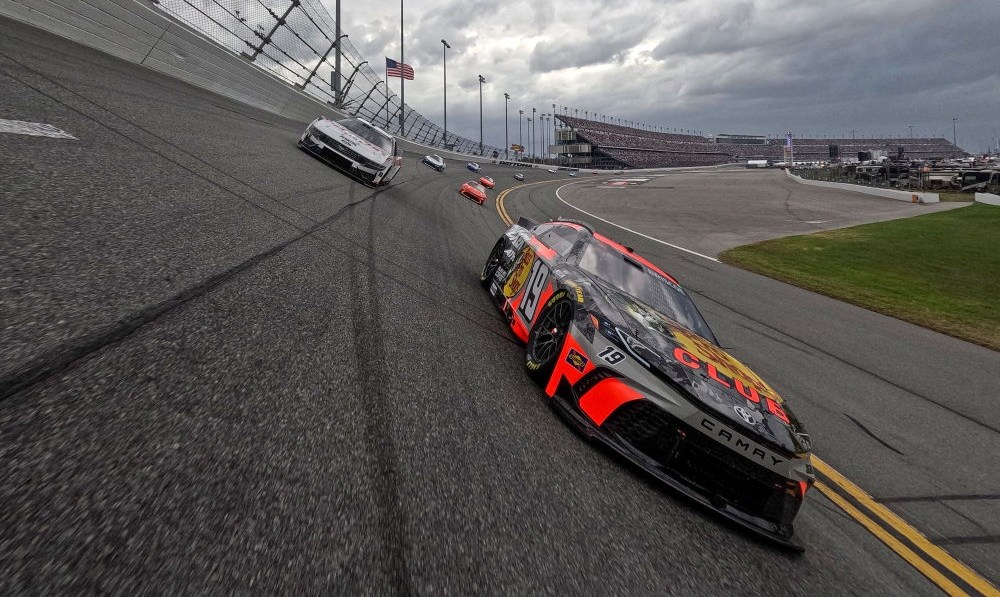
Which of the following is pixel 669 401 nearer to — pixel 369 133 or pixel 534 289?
pixel 534 289

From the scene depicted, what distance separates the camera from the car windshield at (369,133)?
1247 centimetres

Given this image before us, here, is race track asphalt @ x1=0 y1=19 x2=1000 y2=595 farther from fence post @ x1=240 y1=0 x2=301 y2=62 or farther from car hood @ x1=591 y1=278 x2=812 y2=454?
fence post @ x1=240 y1=0 x2=301 y2=62

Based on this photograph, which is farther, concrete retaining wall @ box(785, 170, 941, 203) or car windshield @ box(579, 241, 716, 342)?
concrete retaining wall @ box(785, 170, 941, 203)

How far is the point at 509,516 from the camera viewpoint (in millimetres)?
2260

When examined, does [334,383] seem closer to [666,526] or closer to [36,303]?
[36,303]

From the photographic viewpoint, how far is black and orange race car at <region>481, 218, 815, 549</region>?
2.90 meters

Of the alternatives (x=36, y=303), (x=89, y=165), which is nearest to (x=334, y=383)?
(x=36, y=303)

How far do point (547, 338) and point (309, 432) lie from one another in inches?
88.3

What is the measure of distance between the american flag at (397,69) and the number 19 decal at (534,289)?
39304 millimetres

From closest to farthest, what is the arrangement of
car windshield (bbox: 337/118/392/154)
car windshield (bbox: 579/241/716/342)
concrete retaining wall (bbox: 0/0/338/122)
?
1. car windshield (bbox: 579/241/716/342)
2. concrete retaining wall (bbox: 0/0/338/122)
3. car windshield (bbox: 337/118/392/154)

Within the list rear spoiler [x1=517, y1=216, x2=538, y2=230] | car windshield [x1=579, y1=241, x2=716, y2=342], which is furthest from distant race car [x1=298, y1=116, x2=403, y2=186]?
car windshield [x1=579, y1=241, x2=716, y2=342]

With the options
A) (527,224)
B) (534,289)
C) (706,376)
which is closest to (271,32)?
(527,224)

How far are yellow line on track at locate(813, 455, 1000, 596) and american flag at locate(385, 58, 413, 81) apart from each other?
137 feet

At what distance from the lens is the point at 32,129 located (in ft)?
17.0
